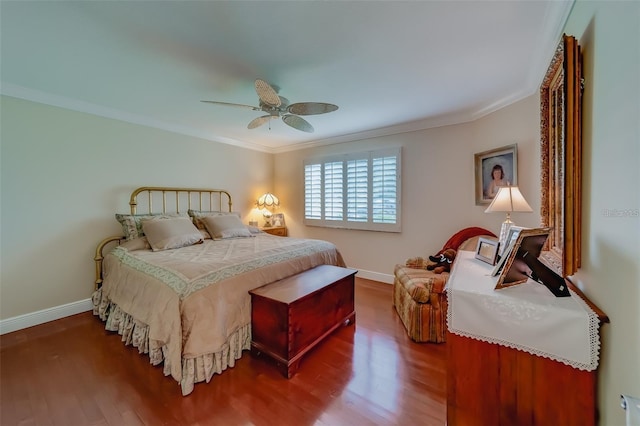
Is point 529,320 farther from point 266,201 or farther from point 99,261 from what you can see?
point 266,201

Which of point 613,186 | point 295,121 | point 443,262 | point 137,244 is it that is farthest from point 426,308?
point 137,244

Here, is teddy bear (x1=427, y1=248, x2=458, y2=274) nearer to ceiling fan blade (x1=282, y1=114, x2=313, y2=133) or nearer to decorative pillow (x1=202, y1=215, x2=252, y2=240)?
ceiling fan blade (x1=282, y1=114, x2=313, y2=133)

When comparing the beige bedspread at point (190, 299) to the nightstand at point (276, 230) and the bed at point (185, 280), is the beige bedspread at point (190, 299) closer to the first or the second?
the bed at point (185, 280)

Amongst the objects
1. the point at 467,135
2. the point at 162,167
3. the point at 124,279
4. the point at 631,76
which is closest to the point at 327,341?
the point at 124,279

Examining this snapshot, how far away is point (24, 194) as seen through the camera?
8.34ft

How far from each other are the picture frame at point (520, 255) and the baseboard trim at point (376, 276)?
2.76m

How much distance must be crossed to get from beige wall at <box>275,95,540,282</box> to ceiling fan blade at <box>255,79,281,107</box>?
2.21m

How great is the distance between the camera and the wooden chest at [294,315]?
6.14ft

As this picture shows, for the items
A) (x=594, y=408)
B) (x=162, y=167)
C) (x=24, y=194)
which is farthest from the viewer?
(x=162, y=167)

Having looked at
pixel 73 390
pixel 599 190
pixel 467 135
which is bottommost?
pixel 73 390

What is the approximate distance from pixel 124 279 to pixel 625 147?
3.37 meters

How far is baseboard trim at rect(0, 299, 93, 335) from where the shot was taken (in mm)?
2471

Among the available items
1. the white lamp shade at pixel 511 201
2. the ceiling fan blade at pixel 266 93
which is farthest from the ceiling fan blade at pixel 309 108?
the white lamp shade at pixel 511 201

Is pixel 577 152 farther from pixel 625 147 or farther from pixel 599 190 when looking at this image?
pixel 625 147
